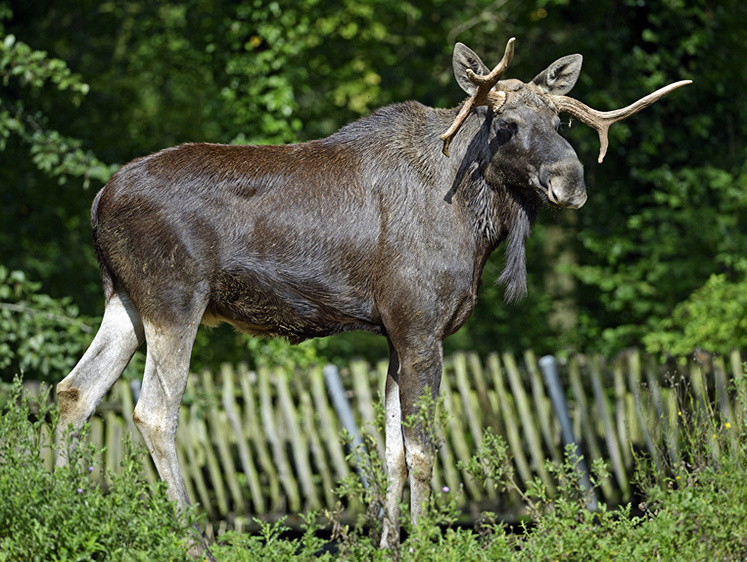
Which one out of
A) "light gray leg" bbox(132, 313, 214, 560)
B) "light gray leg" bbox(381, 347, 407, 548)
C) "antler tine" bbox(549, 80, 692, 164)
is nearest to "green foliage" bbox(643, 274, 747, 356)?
"antler tine" bbox(549, 80, 692, 164)

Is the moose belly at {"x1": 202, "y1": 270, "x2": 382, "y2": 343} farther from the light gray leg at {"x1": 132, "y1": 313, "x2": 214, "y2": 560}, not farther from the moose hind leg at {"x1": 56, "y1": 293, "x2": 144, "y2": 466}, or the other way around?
the moose hind leg at {"x1": 56, "y1": 293, "x2": 144, "y2": 466}

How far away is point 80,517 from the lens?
3.99 meters

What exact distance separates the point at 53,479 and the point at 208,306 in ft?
3.88

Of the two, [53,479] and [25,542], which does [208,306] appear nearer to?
[53,479]

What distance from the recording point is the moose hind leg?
4.87 meters

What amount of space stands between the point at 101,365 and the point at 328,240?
1.31m

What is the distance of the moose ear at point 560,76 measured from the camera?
5012mm

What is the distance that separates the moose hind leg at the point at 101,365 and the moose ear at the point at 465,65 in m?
2.02

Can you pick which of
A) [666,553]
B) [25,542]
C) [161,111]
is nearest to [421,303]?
[666,553]

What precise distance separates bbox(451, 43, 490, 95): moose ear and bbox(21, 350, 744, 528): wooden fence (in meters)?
3.92

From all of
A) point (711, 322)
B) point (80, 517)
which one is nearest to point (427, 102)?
point (711, 322)

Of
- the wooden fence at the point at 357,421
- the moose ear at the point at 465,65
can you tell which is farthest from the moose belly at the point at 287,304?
the wooden fence at the point at 357,421

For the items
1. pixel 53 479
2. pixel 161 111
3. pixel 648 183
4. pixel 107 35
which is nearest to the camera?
pixel 53 479

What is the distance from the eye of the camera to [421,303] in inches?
187
